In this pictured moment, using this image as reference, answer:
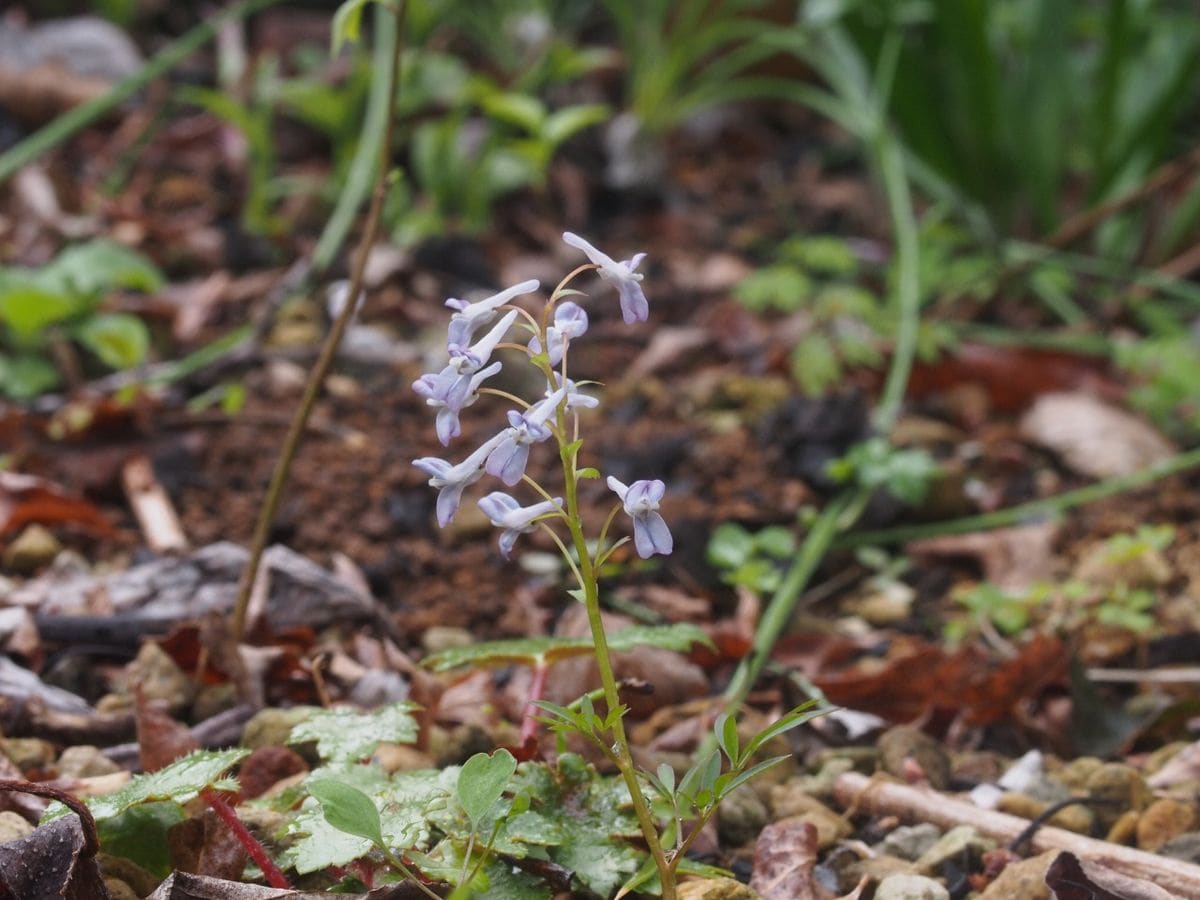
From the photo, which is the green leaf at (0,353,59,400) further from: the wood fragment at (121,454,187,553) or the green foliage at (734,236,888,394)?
the green foliage at (734,236,888,394)

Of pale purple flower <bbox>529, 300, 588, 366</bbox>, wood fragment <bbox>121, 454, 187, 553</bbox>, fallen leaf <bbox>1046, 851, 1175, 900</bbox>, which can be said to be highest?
pale purple flower <bbox>529, 300, 588, 366</bbox>

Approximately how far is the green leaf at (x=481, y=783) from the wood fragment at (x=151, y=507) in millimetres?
1171

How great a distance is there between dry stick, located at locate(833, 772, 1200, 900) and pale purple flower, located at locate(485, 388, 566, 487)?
726 mm

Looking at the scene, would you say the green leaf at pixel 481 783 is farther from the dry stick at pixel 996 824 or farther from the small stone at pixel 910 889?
the dry stick at pixel 996 824

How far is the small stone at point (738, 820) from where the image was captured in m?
1.45

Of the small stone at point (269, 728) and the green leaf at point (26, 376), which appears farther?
the green leaf at point (26, 376)

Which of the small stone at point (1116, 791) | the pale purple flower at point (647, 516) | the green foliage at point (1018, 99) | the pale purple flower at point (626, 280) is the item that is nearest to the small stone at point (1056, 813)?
the small stone at point (1116, 791)

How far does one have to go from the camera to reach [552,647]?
1398 millimetres

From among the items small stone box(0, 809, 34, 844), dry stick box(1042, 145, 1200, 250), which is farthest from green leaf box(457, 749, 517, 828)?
dry stick box(1042, 145, 1200, 250)

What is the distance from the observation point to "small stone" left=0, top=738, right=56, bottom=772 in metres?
1.45

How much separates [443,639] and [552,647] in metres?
0.55

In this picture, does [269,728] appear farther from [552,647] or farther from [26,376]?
[26,376]

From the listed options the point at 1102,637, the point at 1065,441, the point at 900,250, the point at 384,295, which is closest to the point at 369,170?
the point at 384,295

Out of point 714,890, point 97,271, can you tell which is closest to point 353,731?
point 714,890
